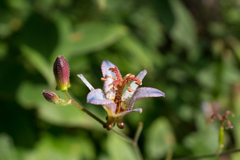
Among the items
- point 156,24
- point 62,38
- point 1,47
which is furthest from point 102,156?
point 156,24

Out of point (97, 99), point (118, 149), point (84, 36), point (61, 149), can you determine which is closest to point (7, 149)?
point (61, 149)

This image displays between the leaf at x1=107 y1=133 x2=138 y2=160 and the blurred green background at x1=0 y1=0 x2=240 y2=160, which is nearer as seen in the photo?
the blurred green background at x1=0 y1=0 x2=240 y2=160

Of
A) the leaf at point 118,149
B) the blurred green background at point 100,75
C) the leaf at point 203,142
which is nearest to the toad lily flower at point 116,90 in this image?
the blurred green background at point 100,75

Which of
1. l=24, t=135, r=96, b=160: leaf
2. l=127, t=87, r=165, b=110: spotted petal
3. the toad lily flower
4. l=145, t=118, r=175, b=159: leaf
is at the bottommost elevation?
l=145, t=118, r=175, b=159: leaf

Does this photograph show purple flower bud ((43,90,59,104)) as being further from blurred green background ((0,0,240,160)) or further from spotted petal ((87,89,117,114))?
blurred green background ((0,0,240,160))

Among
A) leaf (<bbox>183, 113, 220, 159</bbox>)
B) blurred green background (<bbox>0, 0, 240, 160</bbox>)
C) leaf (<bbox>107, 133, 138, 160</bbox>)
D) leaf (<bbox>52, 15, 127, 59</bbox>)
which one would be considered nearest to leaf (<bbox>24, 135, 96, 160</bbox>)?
blurred green background (<bbox>0, 0, 240, 160</bbox>)

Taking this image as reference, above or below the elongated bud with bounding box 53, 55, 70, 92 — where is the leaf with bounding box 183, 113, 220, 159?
below

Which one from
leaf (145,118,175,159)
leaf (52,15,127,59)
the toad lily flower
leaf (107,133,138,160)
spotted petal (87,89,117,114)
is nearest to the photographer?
spotted petal (87,89,117,114)

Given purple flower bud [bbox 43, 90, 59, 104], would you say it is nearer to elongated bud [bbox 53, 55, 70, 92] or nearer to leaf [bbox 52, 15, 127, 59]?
elongated bud [bbox 53, 55, 70, 92]

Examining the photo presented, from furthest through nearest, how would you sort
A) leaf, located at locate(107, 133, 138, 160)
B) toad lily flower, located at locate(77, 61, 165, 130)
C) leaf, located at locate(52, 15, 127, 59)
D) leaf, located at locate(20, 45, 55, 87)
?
Result: leaf, located at locate(107, 133, 138, 160) < leaf, located at locate(52, 15, 127, 59) < leaf, located at locate(20, 45, 55, 87) < toad lily flower, located at locate(77, 61, 165, 130)
